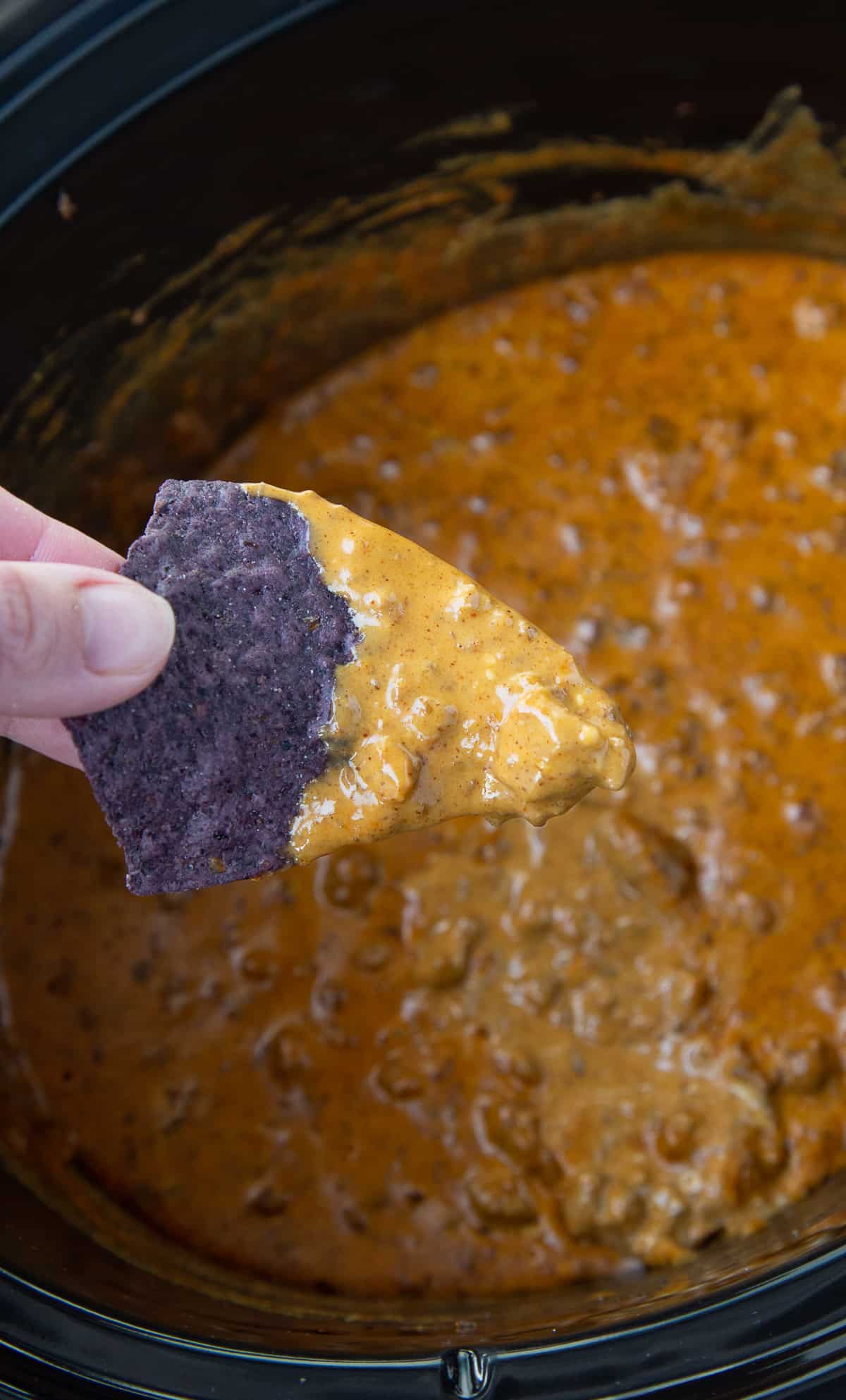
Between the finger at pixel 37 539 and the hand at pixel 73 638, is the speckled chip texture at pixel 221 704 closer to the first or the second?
the hand at pixel 73 638

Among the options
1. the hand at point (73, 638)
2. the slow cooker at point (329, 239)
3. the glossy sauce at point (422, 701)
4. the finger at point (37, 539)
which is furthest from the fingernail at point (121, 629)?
the slow cooker at point (329, 239)

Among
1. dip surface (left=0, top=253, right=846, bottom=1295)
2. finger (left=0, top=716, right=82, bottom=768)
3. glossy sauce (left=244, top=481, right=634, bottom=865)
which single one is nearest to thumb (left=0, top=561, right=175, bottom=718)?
glossy sauce (left=244, top=481, right=634, bottom=865)

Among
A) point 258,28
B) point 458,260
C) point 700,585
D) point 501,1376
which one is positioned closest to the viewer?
point 501,1376

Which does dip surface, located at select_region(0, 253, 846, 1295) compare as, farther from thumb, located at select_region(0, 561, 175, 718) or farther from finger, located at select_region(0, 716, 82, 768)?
thumb, located at select_region(0, 561, 175, 718)

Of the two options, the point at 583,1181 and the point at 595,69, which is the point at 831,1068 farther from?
the point at 595,69

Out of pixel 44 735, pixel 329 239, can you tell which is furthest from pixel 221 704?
pixel 329 239

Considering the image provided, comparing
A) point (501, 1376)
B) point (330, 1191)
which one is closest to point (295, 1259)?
point (330, 1191)

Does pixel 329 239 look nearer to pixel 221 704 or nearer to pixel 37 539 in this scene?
pixel 37 539
